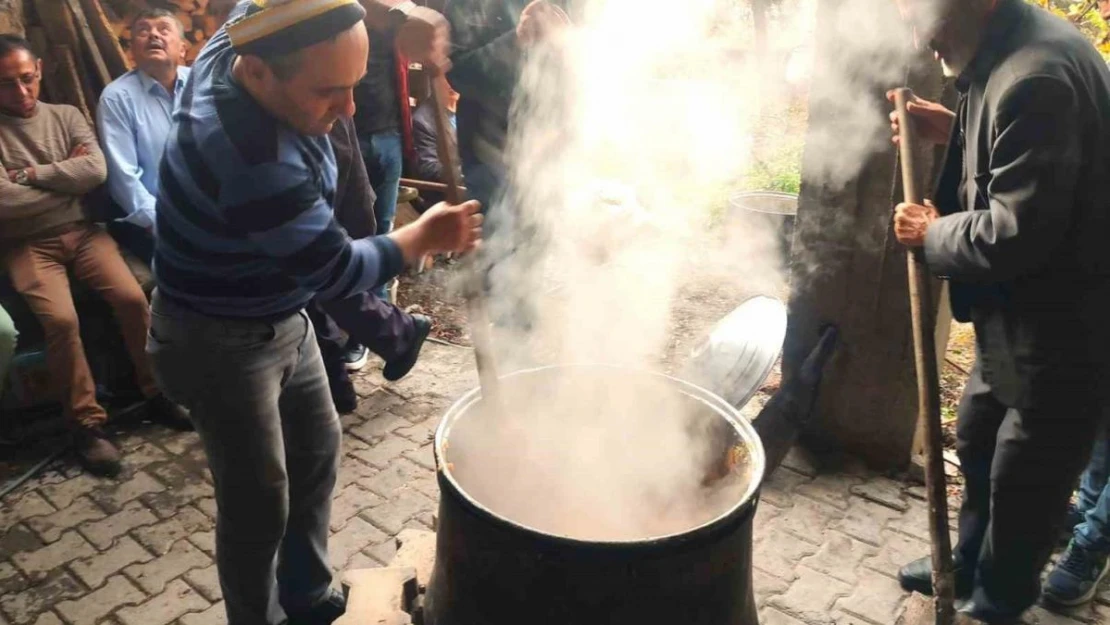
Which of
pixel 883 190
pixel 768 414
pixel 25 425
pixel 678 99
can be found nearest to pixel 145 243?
pixel 25 425

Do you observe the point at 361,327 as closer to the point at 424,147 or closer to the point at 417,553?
the point at 417,553

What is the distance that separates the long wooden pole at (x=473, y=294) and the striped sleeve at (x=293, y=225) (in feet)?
1.36

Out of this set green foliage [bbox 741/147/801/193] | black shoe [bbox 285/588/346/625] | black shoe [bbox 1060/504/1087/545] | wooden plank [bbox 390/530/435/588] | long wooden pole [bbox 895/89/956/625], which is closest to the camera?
long wooden pole [bbox 895/89/956/625]

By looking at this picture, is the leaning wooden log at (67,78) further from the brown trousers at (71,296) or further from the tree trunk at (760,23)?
the tree trunk at (760,23)

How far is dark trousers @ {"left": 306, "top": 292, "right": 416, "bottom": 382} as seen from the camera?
476cm

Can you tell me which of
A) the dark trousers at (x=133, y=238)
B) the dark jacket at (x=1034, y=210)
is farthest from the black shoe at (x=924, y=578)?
the dark trousers at (x=133, y=238)

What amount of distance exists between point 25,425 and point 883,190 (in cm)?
517

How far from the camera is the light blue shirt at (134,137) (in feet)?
15.5

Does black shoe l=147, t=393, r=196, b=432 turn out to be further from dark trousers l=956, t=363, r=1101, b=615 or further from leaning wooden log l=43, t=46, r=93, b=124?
dark trousers l=956, t=363, r=1101, b=615

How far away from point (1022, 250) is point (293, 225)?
228cm

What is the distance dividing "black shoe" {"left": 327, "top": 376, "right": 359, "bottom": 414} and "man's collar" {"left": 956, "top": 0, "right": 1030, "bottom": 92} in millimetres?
3963

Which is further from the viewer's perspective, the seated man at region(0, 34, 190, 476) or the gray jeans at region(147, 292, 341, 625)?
the seated man at region(0, 34, 190, 476)

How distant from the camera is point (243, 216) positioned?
7.04 feet

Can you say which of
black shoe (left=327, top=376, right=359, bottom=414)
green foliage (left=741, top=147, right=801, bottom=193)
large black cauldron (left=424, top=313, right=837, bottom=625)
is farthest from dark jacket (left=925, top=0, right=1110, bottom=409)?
green foliage (left=741, top=147, right=801, bottom=193)
